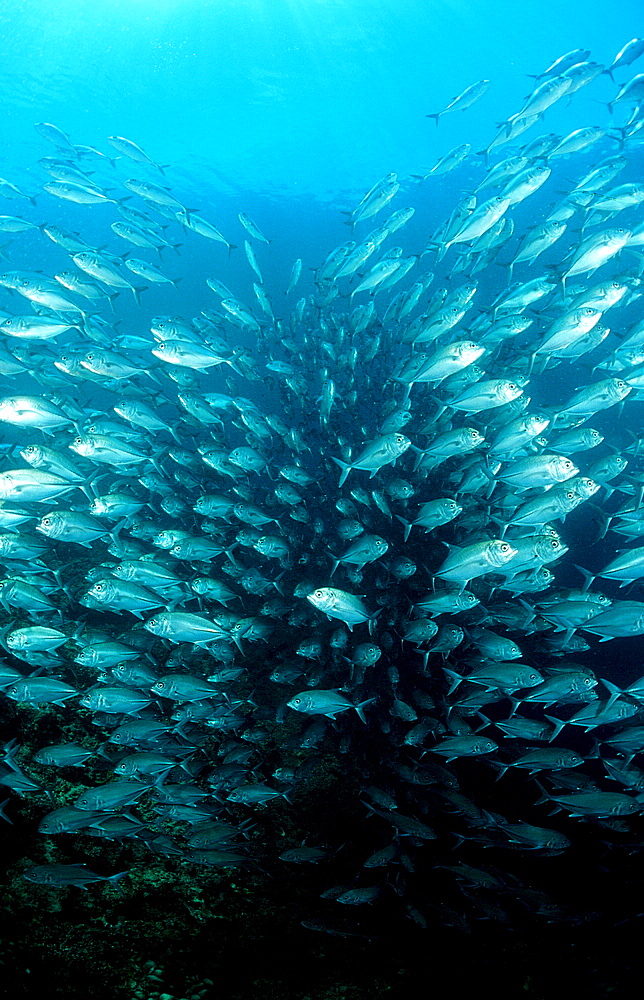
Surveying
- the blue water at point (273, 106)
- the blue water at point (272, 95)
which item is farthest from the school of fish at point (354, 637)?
the blue water at point (272, 95)

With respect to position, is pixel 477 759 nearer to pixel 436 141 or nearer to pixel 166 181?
pixel 166 181

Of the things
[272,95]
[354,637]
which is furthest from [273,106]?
[354,637]

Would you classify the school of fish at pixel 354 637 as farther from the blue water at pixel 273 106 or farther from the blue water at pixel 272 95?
the blue water at pixel 272 95

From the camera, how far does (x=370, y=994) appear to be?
12.4ft

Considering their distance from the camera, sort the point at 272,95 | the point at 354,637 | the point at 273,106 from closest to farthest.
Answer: the point at 354,637 → the point at 272,95 → the point at 273,106

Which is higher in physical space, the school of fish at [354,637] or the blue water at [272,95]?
the blue water at [272,95]

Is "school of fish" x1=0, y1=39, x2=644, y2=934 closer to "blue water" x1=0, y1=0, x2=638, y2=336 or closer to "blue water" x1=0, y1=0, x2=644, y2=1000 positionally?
"blue water" x1=0, y1=0, x2=644, y2=1000

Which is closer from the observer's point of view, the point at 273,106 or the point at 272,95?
the point at 272,95

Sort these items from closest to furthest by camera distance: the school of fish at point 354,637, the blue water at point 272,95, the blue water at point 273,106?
the school of fish at point 354,637, the blue water at point 273,106, the blue water at point 272,95

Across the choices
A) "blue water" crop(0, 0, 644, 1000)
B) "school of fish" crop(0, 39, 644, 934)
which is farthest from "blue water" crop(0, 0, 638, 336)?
"school of fish" crop(0, 39, 644, 934)

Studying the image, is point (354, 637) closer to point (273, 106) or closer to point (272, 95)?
point (272, 95)

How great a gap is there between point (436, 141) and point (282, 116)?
32.4ft

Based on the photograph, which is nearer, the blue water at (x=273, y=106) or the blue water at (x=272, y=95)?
the blue water at (x=273, y=106)

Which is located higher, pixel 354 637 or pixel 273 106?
pixel 273 106
